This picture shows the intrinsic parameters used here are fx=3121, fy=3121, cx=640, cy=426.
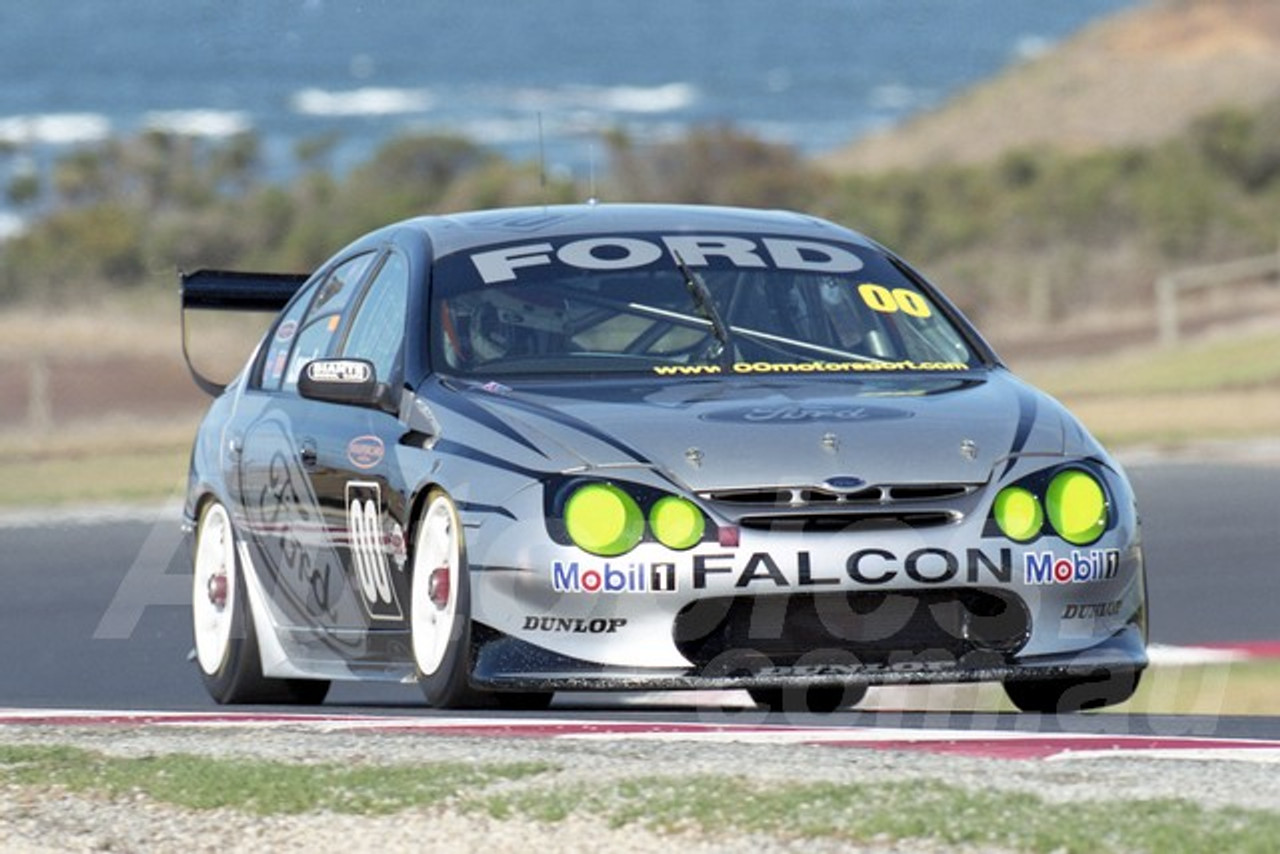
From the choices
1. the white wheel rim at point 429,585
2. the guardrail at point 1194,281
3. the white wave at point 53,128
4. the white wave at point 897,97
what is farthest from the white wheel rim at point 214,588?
the white wave at point 897,97

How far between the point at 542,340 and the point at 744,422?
3.24 feet

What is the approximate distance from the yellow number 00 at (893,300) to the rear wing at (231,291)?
201 centimetres

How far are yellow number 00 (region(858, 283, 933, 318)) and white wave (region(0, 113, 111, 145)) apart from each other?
64.6 m

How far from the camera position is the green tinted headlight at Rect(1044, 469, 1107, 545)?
7.56 metres

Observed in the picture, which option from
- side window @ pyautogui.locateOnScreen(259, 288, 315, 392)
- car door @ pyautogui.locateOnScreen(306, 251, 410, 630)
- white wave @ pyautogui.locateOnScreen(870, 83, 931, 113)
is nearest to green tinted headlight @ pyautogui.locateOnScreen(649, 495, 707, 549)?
car door @ pyautogui.locateOnScreen(306, 251, 410, 630)

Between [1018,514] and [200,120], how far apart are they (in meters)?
76.7

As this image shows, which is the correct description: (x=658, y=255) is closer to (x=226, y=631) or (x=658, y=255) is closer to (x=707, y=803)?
(x=226, y=631)

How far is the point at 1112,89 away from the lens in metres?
90.9

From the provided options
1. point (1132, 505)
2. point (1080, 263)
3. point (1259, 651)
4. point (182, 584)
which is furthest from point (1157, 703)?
point (1080, 263)

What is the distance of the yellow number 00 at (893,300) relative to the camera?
877 cm

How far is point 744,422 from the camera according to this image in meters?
7.58

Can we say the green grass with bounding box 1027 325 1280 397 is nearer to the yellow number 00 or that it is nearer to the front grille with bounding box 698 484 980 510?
the yellow number 00

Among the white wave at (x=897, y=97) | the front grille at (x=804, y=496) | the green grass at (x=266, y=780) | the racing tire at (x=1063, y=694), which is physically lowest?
the racing tire at (x=1063, y=694)

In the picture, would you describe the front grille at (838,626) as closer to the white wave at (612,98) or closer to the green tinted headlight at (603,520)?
the green tinted headlight at (603,520)
